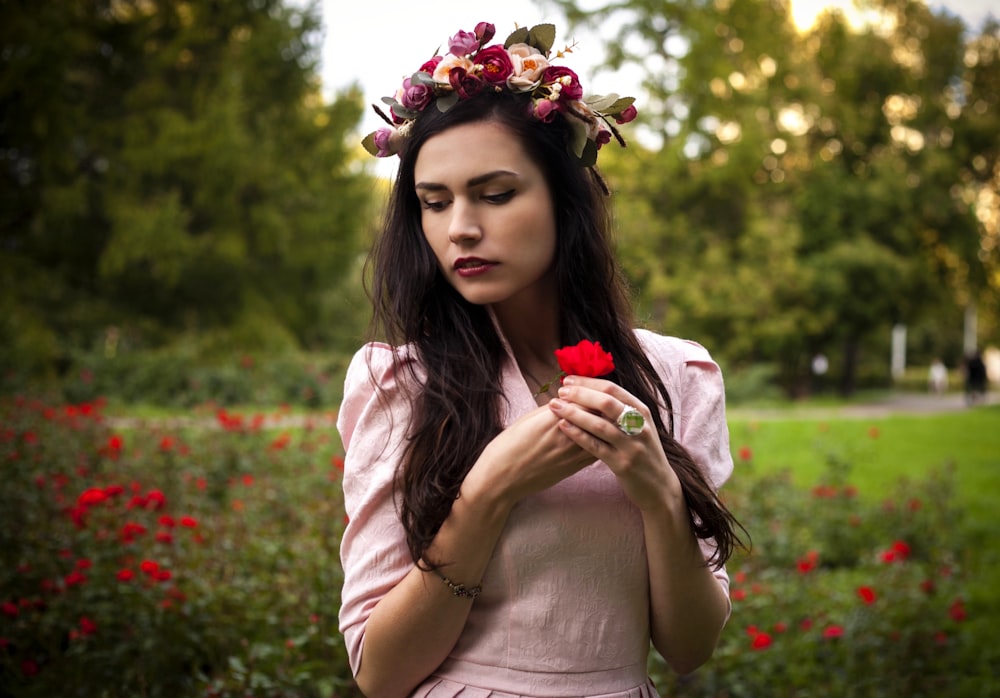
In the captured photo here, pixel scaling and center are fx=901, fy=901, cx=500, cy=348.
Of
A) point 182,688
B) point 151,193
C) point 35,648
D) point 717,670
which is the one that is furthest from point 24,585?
point 151,193

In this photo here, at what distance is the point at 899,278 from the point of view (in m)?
23.8

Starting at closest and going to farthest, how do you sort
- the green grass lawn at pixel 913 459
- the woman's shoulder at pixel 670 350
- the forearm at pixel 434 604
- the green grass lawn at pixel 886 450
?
the forearm at pixel 434 604, the woman's shoulder at pixel 670 350, the green grass lawn at pixel 913 459, the green grass lawn at pixel 886 450

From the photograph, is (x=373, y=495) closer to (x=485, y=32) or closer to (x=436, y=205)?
(x=436, y=205)

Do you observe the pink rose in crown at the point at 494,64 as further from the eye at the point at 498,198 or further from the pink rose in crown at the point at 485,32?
the eye at the point at 498,198

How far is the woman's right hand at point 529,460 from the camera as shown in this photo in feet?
4.23

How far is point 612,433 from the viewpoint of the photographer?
4.11ft

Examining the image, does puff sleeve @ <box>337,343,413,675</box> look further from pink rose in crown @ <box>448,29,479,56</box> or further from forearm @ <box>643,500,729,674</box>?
pink rose in crown @ <box>448,29,479,56</box>

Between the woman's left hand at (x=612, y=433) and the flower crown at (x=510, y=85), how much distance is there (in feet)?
1.59

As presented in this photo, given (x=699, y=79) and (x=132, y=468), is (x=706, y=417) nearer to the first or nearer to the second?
(x=132, y=468)

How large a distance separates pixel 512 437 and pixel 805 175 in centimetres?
2472

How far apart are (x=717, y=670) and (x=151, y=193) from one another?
17.4 meters

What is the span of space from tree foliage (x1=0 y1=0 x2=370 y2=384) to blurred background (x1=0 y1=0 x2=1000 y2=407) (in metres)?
0.05

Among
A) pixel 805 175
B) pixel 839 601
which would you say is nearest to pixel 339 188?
pixel 805 175

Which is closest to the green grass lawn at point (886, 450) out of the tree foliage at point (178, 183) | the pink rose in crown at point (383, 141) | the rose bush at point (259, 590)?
the rose bush at point (259, 590)
